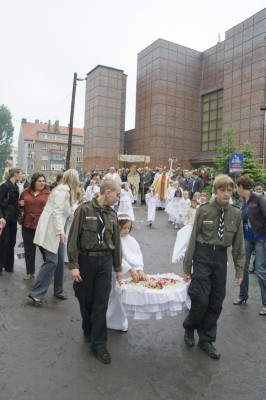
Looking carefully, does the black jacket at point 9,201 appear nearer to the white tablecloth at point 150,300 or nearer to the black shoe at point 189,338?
the white tablecloth at point 150,300

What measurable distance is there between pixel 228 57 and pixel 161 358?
1293 inches

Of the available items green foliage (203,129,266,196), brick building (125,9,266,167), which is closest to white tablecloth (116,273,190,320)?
green foliage (203,129,266,196)

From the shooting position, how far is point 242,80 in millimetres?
30781

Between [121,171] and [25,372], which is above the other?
[121,171]

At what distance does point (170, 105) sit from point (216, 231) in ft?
107

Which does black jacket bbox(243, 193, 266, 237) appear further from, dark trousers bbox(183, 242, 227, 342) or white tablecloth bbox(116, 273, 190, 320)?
white tablecloth bbox(116, 273, 190, 320)

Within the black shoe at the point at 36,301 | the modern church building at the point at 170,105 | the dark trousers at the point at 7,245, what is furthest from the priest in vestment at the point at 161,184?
the black shoe at the point at 36,301

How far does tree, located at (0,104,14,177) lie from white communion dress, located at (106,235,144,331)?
3138 inches

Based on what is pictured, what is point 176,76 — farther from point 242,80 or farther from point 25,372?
point 25,372

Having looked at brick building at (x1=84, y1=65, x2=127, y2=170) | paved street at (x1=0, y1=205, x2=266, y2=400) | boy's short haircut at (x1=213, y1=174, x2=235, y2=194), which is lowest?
paved street at (x1=0, y1=205, x2=266, y2=400)

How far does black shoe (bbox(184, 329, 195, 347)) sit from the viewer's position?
4297 millimetres

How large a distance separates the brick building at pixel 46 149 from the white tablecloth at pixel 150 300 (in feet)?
266

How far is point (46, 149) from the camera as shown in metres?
86.0

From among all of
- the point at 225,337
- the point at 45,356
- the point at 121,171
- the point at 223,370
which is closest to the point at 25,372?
the point at 45,356
